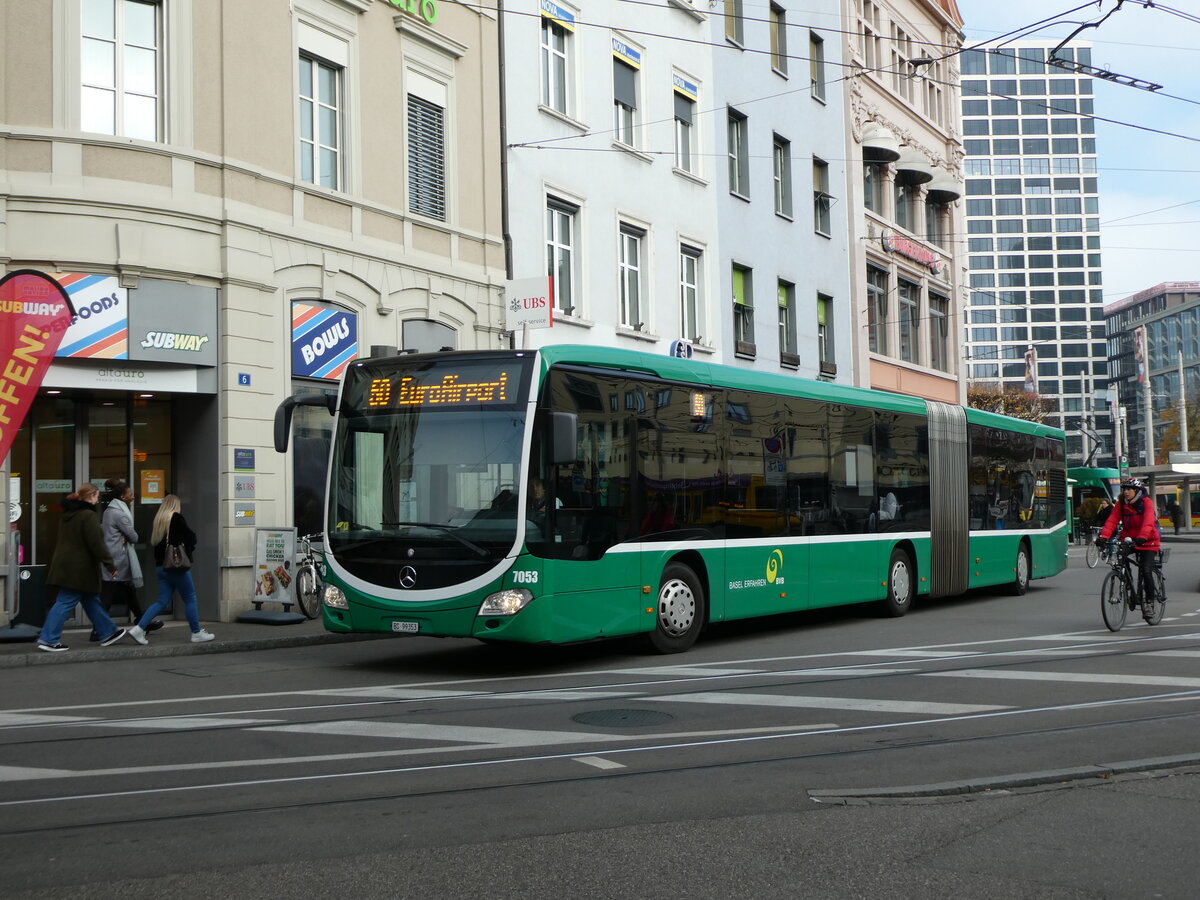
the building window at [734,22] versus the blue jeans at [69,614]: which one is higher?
the building window at [734,22]

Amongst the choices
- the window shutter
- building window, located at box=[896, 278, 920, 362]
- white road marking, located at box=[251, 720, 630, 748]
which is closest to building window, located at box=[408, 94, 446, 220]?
the window shutter

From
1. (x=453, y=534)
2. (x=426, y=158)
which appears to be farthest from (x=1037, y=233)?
(x=453, y=534)

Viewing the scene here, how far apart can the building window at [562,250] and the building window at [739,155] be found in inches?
279

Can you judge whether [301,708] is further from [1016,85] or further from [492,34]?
[1016,85]

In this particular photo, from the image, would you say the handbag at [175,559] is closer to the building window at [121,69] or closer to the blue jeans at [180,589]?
the blue jeans at [180,589]

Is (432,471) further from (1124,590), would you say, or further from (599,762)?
(1124,590)

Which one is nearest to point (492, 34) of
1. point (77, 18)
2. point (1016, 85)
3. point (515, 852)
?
point (77, 18)

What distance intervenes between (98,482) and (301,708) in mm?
8045

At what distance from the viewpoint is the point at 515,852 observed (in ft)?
17.6

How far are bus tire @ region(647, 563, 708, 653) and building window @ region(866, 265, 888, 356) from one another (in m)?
24.4

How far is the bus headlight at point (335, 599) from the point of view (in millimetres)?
11914

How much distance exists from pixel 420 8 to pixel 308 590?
9265 mm

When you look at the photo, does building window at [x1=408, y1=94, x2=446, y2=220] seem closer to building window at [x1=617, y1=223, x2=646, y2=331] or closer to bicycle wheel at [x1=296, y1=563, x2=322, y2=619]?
building window at [x1=617, y1=223, x2=646, y2=331]

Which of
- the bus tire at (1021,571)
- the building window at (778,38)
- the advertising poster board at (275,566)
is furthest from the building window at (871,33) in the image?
the advertising poster board at (275,566)
